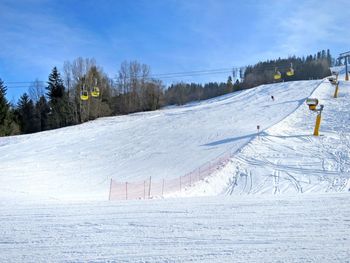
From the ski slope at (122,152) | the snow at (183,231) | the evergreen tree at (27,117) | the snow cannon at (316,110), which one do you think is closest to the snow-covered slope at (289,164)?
the snow cannon at (316,110)

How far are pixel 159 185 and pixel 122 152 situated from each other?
7.41 m

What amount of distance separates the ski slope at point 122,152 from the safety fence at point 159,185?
1.67ft

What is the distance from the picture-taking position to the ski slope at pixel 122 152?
50.1 ft

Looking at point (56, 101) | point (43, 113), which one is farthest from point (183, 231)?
point (43, 113)

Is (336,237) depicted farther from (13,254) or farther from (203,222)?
(13,254)

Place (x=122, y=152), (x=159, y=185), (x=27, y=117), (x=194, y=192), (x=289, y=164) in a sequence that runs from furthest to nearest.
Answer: (x=27, y=117) → (x=122, y=152) → (x=289, y=164) → (x=159, y=185) → (x=194, y=192)

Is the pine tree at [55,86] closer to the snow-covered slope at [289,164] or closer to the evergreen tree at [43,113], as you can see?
the evergreen tree at [43,113]

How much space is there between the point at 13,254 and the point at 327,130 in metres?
21.5

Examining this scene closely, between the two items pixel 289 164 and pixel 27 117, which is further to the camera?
pixel 27 117

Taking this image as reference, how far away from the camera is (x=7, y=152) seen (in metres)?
24.0

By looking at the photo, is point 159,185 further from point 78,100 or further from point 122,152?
point 78,100

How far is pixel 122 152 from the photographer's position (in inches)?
844

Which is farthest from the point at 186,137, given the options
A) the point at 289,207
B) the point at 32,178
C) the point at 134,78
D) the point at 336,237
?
the point at 134,78

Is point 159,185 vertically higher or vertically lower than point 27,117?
lower
